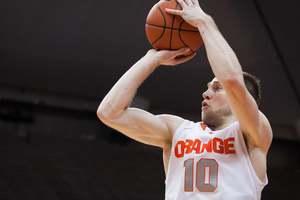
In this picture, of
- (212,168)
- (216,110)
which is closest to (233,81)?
(216,110)

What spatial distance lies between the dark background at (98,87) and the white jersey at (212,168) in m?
6.80

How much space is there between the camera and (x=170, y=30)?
85.4 inches

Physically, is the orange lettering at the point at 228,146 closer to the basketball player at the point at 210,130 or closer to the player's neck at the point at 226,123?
the basketball player at the point at 210,130

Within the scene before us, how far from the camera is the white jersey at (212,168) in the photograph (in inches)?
74.6

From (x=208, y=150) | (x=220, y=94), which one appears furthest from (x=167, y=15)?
(x=208, y=150)

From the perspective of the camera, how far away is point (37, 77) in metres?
Answer: 12.6

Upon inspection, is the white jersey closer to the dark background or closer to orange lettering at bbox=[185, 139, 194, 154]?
orange lettering at bbox=[185, 139, 194, 154]

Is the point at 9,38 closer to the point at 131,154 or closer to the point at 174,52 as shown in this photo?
the point at 131,154

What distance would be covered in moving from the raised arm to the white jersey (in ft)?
0.43

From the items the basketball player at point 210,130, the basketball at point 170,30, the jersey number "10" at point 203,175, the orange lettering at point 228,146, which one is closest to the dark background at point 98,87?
the basketball at point 170,30

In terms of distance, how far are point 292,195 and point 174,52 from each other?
9099 mm

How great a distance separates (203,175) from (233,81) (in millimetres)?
565

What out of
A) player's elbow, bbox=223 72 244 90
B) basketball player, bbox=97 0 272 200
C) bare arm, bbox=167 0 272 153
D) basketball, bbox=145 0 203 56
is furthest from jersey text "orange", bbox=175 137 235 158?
basketball, bbox=145 0 203 56

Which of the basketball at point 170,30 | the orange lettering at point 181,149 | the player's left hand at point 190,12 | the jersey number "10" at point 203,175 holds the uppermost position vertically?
the player's left hand at point 190,12
